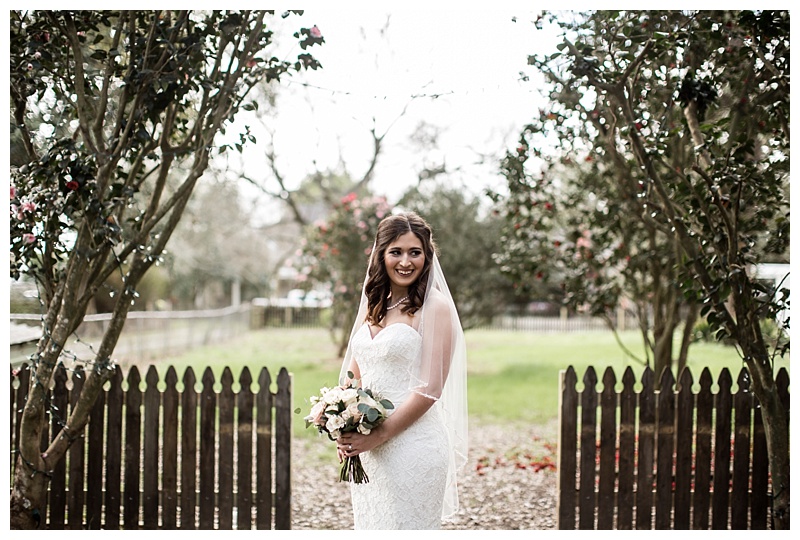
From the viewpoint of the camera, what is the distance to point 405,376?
3441 millimetres

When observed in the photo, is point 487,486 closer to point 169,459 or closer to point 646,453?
point 646,453

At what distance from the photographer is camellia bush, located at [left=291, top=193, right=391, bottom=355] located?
13.2 meters

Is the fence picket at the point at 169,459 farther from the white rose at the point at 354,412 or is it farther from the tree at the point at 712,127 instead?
the tree at the point at 712,127

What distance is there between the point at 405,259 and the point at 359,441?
0.92 meters

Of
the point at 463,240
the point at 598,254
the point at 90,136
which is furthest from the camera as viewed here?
the point at 463,240

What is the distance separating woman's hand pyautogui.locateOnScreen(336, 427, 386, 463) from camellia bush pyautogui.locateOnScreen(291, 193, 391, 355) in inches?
376

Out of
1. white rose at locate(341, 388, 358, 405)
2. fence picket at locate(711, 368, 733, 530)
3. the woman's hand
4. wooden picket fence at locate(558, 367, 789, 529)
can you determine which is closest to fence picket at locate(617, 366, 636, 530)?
wooden picket fence at locate(558, 367, 789, 529)

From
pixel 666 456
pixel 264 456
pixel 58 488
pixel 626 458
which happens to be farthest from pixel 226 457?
pixel 666 456

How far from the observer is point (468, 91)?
15.9 ft

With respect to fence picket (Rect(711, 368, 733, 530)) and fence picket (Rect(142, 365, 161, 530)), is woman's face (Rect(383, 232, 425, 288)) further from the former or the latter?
fence picket (Rect(711, 368, 733, 530))

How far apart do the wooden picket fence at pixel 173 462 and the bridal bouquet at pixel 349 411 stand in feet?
5.45

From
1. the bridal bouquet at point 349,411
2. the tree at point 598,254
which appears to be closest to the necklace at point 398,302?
the bridal bouquet at point 349,411

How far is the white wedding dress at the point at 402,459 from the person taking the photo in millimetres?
3363
